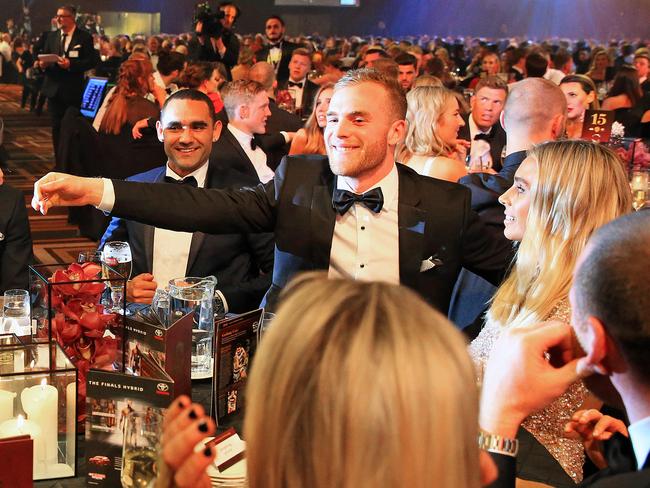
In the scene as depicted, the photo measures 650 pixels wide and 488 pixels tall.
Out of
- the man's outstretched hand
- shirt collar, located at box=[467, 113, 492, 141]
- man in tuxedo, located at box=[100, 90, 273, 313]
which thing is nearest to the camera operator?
shirt collar, located at box=[467, 113, 492, 141]

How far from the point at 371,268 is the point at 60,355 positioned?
3.90 feet

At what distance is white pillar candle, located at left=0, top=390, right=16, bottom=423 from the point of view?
1.67m

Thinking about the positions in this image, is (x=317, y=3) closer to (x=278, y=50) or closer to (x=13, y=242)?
(x=278, y=50)

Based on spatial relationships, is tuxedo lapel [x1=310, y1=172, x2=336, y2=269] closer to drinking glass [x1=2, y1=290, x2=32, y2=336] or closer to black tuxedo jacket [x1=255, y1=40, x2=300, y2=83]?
drinking glass [x1=2, y1=290, x2=32, y2=336]

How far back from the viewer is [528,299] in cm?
212

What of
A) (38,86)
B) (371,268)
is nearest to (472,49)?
(38,86)

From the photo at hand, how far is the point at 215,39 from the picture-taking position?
9.59 m

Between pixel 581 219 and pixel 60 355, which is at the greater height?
pixel 581 219

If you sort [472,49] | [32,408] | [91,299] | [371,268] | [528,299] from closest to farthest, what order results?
[32,408] < [91,299] < [528,299] < [371,268] < [472,49]

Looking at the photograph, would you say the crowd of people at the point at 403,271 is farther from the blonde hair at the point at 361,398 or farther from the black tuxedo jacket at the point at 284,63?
the black tuxedo jacket at the point at 284,63

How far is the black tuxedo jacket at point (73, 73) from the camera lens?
9039 millimetres

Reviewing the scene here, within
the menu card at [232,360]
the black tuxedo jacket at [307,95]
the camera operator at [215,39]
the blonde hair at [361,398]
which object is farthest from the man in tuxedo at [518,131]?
the camera operator at [215,39]

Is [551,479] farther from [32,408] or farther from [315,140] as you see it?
[315,140]

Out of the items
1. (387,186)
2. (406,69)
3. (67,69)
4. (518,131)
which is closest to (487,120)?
(406,69)
